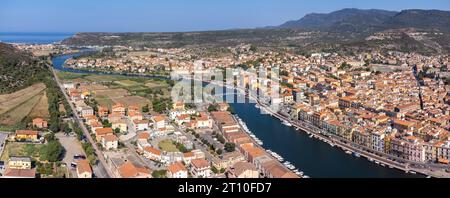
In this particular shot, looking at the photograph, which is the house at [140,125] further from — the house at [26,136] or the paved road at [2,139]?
the paved road at [2,139]

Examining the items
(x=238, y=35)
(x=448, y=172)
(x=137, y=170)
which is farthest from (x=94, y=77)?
(x=238, y=35)

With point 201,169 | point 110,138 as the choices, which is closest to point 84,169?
point 201,169

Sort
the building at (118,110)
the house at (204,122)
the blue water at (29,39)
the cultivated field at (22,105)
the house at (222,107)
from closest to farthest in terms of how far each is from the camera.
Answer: the house at (204,122), the cultivated field at (22,105), the building at (118,110), the house at (222,107), the blue water at (29,39)

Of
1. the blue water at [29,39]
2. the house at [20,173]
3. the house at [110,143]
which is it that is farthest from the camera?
the blue water at [29,39]

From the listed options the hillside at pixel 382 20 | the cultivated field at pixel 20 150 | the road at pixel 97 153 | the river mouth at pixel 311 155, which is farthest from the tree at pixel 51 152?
the hillside at pixel 382 20

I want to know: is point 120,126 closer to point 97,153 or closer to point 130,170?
point 97,153

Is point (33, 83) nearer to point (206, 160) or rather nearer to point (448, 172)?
point (206, 160)

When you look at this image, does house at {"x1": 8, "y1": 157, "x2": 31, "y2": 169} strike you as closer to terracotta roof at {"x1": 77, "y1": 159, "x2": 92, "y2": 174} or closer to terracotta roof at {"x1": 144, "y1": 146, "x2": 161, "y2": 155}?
terracotta roof at {"x1": 77, "y1": 159, "x2": 92, "y2": 174}
